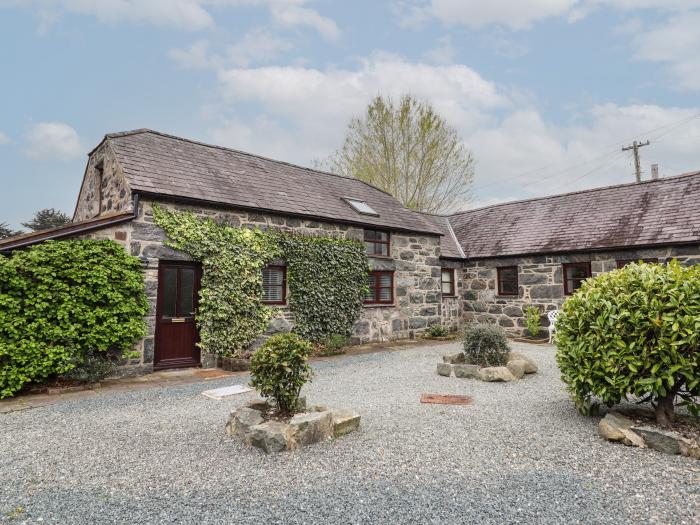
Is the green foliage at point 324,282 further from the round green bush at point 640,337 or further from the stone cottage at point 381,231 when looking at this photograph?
the round green bush at point 640,337

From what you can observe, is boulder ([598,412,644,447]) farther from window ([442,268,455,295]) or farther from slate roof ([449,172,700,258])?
window ([442,268,455,295])

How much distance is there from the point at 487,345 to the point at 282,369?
499 cm

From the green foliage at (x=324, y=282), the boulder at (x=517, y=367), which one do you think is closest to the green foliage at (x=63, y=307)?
the green foliage at (x=324, y=282)

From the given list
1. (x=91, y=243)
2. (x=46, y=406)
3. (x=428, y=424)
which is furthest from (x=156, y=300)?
(x=428, y=424)

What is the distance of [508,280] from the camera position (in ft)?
47.2

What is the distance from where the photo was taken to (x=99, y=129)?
416 inches

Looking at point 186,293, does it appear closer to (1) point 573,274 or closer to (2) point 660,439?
(2) point 660,439

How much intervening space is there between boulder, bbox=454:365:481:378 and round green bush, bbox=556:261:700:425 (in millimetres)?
2760

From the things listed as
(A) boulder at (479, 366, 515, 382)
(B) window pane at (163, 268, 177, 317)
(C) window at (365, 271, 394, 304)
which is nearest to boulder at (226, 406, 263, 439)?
(A) boulder at (479, 366, 515, 382)

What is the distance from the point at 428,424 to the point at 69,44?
10.5 m

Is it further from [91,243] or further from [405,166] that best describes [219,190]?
[405,166]

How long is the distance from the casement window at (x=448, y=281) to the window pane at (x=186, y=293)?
30.8ft

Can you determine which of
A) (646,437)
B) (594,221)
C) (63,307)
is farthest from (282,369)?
(594,221)

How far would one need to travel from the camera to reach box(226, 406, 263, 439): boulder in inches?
165
